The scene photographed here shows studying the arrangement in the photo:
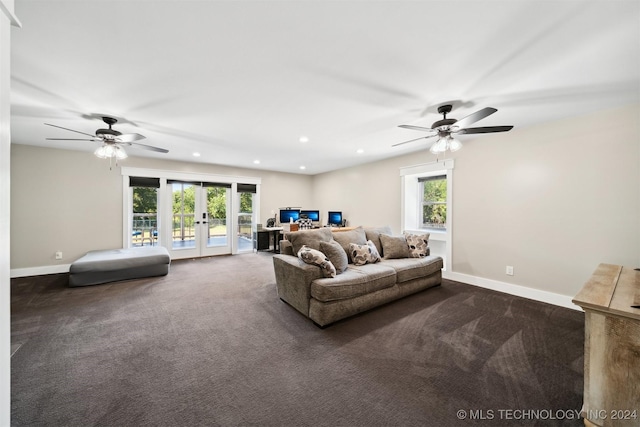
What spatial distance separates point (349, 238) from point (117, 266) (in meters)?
3.91

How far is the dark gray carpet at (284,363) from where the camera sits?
1486 millimetres

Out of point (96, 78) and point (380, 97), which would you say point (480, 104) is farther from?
point (96, 78)

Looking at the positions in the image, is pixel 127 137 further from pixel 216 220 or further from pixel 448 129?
pixel 448 129

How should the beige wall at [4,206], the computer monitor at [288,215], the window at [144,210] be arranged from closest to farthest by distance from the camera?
the beige wall at [4,206]
the window at [144,210]
the computer monitor at [288,215]

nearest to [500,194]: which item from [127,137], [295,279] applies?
[295,279]

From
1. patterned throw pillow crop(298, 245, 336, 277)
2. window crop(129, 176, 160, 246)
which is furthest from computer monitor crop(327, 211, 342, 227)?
window crop(129, 176, 160, 246)

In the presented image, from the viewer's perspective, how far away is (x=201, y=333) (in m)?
2.41

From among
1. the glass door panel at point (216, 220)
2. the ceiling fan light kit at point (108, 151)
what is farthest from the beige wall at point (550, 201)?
the glass door panel at point (216, 220)

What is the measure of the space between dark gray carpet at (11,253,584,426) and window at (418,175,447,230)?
1.88m

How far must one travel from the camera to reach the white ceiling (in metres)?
1.43

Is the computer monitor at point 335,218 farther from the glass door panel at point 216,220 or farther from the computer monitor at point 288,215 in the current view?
the glass door panel at point 216,220

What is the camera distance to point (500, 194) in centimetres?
362

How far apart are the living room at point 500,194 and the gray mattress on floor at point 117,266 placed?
1.18 metres

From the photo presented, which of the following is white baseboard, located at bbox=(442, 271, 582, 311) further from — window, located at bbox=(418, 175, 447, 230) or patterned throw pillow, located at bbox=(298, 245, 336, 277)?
patterned throw pillow, located at bbox=(298, 245, 336, 277)
